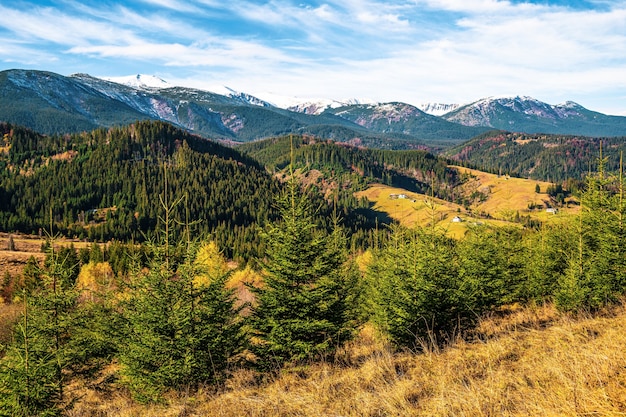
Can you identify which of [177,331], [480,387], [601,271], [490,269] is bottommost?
[490,269]

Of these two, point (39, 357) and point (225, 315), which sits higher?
point (225, 315)

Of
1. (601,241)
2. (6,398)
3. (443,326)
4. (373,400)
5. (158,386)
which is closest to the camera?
(373,400)

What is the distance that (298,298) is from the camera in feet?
57.4

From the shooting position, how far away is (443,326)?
19.8 m

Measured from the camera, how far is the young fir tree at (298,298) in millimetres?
17094

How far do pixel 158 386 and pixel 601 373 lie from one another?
14.5 m

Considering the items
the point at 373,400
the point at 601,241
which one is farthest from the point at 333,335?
the point at 601,241

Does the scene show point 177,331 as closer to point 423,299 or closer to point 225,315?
point 225,315

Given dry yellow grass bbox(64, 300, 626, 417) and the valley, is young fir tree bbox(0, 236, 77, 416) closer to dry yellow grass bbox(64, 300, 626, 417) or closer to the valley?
the valley

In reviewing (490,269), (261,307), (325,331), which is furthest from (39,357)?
(490,269)

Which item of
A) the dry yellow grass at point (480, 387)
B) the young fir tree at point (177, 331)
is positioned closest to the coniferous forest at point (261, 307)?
the young fir tree at point (177, 331)

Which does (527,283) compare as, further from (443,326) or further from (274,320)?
(274,320)

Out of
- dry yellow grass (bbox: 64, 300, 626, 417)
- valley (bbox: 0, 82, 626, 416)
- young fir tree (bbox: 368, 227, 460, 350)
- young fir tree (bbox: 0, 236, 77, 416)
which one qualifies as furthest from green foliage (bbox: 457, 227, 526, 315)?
young fir tree (bbox: 0, 236, 77, 416)

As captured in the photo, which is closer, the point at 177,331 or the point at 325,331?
the point at 177,331
